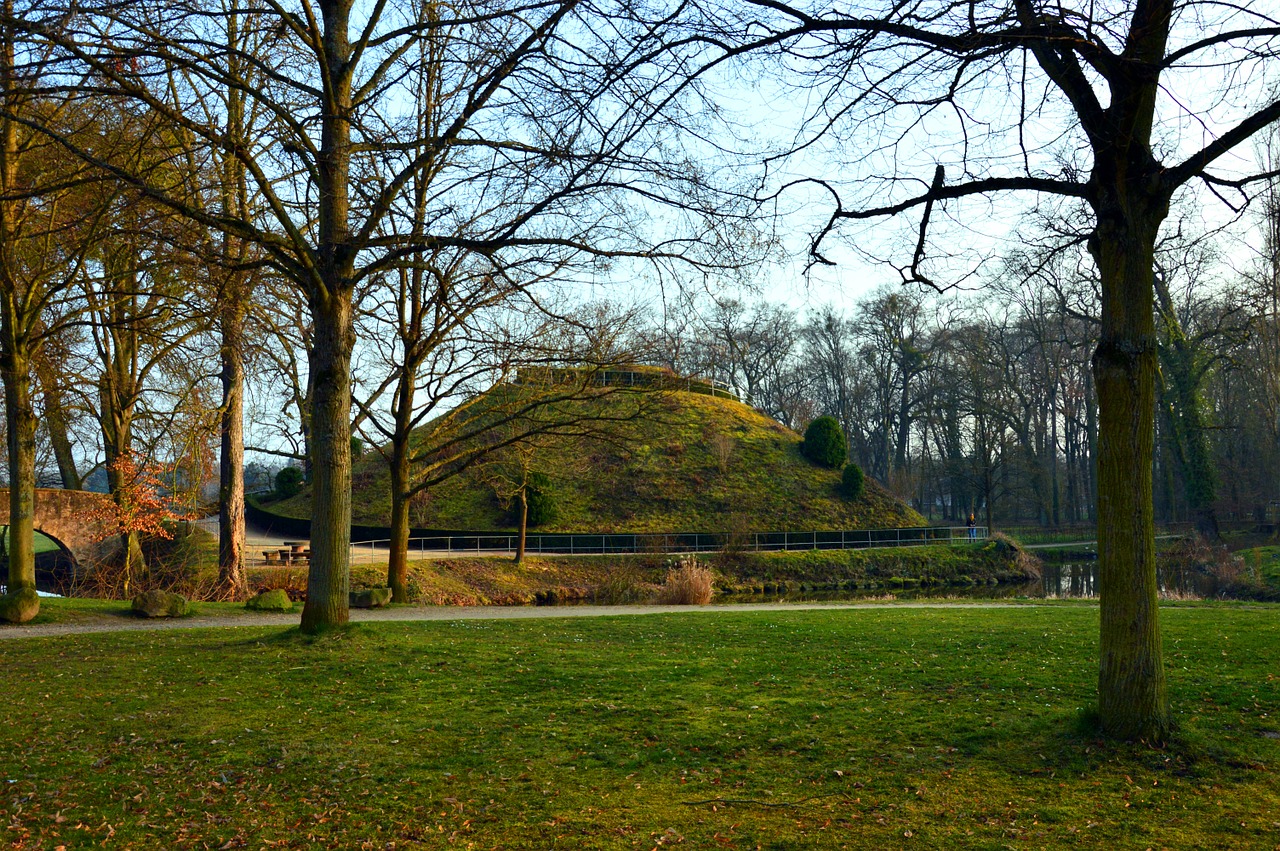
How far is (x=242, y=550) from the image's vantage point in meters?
19.5

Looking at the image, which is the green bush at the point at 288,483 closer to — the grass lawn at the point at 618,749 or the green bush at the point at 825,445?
the green bush at the point at 825,445

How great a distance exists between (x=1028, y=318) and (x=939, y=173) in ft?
149

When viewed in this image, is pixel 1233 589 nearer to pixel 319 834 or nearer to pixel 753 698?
pixel 753 698

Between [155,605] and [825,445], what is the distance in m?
35.4

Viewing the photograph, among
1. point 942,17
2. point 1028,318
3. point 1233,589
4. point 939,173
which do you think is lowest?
point 1233,589

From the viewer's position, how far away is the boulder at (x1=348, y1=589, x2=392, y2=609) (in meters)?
16.4

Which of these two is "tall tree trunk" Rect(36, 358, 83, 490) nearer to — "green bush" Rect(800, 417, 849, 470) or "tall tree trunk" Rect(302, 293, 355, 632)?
"tall tree trunk" Rect(302, 293, 355, 632)

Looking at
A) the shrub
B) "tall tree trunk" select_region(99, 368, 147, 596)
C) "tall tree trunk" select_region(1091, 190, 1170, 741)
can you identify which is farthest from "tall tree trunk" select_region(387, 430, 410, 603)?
"tall tree trunk" select_region(1091, 190, 1170, 741)

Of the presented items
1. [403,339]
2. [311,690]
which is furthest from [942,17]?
[403,339]

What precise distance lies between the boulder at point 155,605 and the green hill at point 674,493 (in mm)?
20223

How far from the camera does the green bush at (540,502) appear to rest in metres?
33.5

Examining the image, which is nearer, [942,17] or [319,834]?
[319,834]

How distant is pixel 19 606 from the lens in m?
13.1

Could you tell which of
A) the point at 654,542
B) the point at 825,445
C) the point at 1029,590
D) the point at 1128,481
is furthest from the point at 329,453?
the point at 825,445
